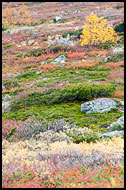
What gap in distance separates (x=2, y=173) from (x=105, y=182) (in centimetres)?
238

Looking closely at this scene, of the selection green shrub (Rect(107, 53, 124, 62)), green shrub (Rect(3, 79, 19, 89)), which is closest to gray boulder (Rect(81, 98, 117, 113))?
green shrub (Rect(3, 79, 19, 89))

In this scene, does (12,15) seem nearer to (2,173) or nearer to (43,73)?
(43,73)

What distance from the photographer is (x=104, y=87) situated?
39.9 ft

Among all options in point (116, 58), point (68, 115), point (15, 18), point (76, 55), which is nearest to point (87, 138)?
point (68, 115)

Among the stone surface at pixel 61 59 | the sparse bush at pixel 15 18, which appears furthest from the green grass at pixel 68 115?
the sparse bush at pixel 15 18

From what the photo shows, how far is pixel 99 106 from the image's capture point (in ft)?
33.8

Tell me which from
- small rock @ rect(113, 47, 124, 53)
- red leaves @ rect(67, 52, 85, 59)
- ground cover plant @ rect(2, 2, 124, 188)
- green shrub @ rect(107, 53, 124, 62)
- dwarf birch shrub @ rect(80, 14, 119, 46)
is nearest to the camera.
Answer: ground cover plant @ rect(2, 2, 124, 188)

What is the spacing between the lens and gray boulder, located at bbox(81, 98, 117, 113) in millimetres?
10203

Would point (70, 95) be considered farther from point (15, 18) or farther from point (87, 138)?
point (15, 18)

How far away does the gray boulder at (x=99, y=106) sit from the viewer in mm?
10203

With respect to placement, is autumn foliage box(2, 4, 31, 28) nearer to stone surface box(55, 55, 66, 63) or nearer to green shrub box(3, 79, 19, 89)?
stone surface box(55, 55, 66, 63)

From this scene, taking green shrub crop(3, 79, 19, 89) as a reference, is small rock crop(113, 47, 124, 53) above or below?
above

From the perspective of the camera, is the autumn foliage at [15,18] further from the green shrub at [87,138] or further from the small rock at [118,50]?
the green shrub at [87,138]

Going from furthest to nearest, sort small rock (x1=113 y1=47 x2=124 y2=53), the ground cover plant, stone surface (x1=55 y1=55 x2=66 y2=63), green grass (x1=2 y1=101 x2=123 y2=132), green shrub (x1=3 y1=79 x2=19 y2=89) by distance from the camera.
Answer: stone surface (x1=55 y1=55 x2=66 y2=63) < small rock (x1=113 y1=47 x2=124 y2=53) < green shrub (x1=3 y1=79 x2=19 y2=89) < green grass (x1=2 y1=101 x2=123 y2=132) < the ground cover plant
